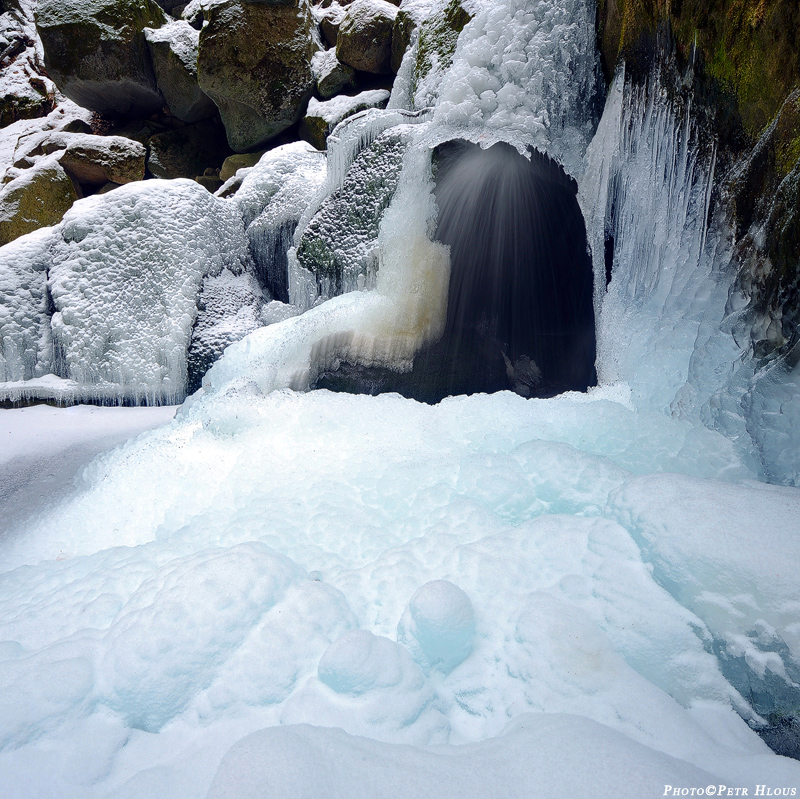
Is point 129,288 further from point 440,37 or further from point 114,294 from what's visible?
point 440,37

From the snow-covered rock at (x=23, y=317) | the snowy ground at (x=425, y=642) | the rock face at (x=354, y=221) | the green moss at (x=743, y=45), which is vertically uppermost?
the green moss at (x=743, y=45)

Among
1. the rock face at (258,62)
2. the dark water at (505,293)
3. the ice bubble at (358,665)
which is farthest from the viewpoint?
the rock face at (258,62)

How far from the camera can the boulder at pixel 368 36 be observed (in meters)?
6.71

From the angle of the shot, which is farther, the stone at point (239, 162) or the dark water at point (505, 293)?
the stone at point (239, 162)

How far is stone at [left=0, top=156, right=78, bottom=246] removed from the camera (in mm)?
7051

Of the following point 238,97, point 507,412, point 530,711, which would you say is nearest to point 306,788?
point 530,711

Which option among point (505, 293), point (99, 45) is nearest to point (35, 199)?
point (99, 45)

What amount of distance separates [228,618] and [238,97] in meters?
8.43

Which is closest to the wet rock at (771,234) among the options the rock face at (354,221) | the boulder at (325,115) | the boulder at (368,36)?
the rock face at (354,221)

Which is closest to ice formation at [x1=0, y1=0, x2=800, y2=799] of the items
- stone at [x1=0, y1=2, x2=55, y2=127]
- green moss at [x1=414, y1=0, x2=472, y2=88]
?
green moss at [x1=414, y1=0, x2=472, y2=88]

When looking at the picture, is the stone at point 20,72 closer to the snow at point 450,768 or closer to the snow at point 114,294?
the snow at point 114,294

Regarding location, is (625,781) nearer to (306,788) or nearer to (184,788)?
(306,788)

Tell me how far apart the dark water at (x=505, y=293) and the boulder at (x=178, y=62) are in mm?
7136

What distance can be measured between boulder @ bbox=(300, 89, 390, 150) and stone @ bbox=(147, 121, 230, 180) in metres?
2.22
